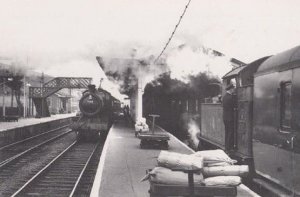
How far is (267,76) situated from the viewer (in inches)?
310

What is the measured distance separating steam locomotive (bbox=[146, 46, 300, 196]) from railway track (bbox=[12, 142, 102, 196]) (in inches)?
163

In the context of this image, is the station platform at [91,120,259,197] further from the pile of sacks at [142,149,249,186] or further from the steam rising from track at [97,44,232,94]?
the steam rising from track at [97,44,232,94]

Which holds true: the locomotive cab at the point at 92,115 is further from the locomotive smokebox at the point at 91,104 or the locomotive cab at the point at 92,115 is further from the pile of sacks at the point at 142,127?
the pile of sacks at the point at 142,127

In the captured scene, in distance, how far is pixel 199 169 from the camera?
527 centimetres

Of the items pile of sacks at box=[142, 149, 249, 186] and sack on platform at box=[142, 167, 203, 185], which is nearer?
pile of sacks at box=[142, 149, 249, 186]

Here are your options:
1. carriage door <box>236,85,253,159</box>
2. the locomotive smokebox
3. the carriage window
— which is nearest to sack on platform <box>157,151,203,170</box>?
the carriage window

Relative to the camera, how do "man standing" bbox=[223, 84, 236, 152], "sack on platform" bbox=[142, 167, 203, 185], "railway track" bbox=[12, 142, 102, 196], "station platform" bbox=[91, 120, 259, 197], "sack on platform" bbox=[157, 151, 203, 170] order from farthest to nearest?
"railway track" bbox=[12, 142, 102, 196]
"man standing" bbox=[223, 84, 236, 152]
"station platform" bbox=[91, 120, 259, 197]
"sack on platform" bbox=[142, 167, 203, 185]
"sack on platform" bbox=[157, 151, 203, 170]

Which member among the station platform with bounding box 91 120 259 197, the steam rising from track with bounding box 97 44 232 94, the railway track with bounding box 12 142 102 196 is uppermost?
the steam rising from track with bounding box 97 44 232 94

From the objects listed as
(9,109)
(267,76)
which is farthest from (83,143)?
(9,109)

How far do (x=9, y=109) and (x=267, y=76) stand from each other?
37546 mm

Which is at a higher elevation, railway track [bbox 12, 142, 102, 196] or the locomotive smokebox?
the locomotive smokebox

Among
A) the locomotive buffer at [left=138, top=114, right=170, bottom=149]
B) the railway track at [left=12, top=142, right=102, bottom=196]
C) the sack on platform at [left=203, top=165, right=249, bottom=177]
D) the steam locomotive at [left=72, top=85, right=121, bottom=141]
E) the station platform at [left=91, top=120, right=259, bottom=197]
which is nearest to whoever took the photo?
the sack on platform at [left=203, top=165, right=249, bottom=177]

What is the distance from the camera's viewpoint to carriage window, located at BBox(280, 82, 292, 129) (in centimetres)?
684

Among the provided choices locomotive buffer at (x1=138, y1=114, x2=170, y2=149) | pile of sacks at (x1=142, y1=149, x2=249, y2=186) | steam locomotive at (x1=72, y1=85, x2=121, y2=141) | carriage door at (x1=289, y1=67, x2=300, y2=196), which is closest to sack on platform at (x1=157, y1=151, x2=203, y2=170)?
pile of sacks at (x1=142, y1=149, x2=249, y2=186)
